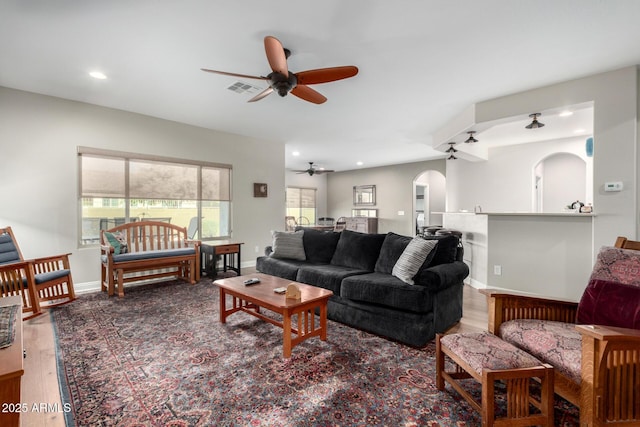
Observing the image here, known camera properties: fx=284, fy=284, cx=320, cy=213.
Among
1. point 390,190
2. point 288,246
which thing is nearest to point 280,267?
point 288,246

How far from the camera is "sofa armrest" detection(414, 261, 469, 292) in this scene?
245 centimetres

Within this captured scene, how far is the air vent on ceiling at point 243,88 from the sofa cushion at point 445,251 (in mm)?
2672

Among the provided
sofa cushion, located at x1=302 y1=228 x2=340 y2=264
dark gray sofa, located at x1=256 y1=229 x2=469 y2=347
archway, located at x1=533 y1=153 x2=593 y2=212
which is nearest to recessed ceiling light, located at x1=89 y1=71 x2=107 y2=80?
dark gray sofa, located at x1=256 y1=229 x2=469 y2=347

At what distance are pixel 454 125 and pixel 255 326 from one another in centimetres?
418

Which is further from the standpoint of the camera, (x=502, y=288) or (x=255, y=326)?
(x=502, y=288)

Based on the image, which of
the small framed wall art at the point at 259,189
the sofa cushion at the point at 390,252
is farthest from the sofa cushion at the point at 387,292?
the small framed wall art at the point at 259,189

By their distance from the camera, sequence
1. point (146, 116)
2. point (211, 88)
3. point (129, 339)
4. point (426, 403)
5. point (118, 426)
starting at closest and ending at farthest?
point (118, 426) → point (426, 403) → point (129, 339) → point (211, 88) → point (146, 116)

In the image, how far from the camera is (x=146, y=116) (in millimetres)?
4516

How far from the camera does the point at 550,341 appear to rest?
5.25 feet

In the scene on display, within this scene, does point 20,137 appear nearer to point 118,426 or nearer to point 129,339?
point 129,339

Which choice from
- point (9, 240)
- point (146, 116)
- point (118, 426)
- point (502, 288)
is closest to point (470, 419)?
point (118, 426)

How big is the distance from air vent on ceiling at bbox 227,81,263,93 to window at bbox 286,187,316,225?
6.48 m

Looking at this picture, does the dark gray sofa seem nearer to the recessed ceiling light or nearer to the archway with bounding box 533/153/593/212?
the recessed ceiling light

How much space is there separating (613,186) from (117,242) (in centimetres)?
604
